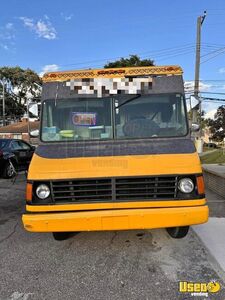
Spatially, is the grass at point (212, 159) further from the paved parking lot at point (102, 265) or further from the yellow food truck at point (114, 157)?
the yellow food truck at point (114, 157)

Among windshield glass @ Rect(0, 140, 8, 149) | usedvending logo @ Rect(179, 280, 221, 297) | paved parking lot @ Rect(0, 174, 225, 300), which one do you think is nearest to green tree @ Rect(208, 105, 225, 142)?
windshield glass @ Rect(0, 140, 8, 149)

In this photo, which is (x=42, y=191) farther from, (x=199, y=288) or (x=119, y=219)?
(x=199, y=288)

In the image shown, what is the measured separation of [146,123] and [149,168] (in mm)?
1077

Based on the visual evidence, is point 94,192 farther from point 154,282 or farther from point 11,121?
point 11,121

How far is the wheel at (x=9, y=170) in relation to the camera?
1194 centimetres

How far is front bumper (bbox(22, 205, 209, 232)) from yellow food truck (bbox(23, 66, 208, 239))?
1cm

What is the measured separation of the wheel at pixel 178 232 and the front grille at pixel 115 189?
93 centimetres

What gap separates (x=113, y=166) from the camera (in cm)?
398

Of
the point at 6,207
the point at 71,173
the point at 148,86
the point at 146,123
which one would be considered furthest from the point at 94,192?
the point at 6,207

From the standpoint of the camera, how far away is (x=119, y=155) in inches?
165

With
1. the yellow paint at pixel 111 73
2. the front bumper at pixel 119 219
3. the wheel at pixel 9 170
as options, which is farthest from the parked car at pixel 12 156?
the front bumper at pixel 119 219

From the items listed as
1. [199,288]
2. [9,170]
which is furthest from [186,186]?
[9,170]

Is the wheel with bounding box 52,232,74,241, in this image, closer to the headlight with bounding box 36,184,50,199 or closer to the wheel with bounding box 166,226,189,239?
the headlight with bounding box 36,184,50,199

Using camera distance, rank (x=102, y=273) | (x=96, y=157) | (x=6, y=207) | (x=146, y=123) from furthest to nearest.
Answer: (x=6, y=207)
(x=146, y=123)
(x=96, y=157)
(x=102, y=273)
